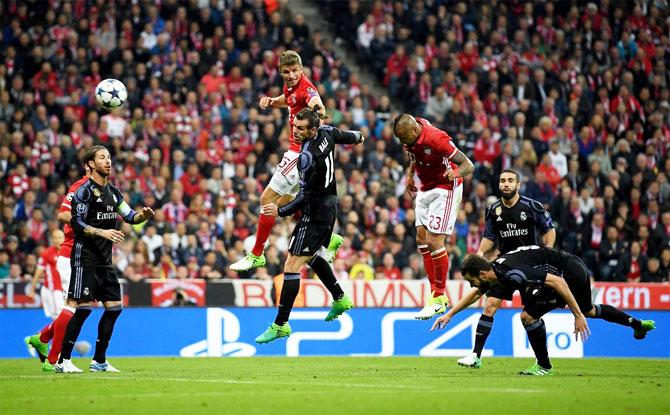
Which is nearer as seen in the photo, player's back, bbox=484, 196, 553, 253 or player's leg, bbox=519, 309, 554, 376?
player's leg, bbox=519, 309, 554, 376

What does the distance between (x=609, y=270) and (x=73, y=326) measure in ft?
41.5

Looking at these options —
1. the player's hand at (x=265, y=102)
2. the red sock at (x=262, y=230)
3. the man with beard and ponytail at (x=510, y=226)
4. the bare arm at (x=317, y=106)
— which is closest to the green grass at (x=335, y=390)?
the man with beard and ponytail at (x=510, y=226)

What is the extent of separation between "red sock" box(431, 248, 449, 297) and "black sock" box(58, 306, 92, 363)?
4.28 meters

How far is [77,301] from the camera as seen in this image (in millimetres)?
14016

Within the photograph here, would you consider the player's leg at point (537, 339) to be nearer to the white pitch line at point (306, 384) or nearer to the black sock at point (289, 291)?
the white pitch line at point (306, 384)

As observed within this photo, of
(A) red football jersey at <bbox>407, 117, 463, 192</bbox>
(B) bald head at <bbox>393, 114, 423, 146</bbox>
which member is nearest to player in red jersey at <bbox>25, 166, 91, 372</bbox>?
(B) bald head at <bbox>393, 114, 423, 146</bbox>

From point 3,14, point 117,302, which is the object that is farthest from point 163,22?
point 117,302

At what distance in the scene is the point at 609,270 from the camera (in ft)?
76.6

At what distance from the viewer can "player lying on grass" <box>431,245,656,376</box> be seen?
41.1 ft

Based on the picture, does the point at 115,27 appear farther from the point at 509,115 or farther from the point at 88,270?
the point at 88,270

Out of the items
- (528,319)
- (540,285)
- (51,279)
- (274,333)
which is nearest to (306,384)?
(274,333)

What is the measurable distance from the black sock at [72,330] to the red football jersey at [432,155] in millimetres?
4335

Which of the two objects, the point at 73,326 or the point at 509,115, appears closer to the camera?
the point at 73,326

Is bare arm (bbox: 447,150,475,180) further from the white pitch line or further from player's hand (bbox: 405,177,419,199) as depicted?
the white pitch line
